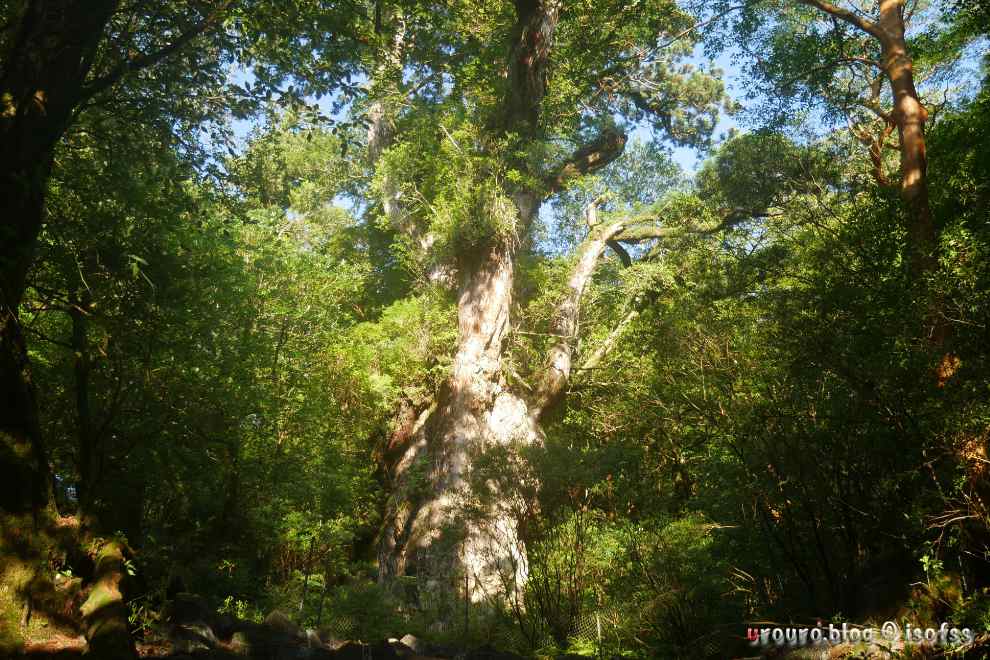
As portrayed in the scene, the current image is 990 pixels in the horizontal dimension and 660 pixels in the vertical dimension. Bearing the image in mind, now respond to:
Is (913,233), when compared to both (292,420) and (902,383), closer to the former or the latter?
(902,383)

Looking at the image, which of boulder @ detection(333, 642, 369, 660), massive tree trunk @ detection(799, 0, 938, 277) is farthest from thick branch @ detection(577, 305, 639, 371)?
boulder @ detection(333, 642, 369, 660)

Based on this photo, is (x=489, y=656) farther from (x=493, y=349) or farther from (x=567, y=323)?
(x=567, y=323)

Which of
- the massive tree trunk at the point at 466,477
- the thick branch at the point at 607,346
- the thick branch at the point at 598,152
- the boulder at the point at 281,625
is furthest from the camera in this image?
the thick branch at the point at 598,152

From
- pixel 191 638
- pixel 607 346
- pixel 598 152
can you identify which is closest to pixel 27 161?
pixel 191 638

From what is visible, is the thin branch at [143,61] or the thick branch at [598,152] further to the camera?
the thick branch at [598,152]

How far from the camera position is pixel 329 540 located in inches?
523

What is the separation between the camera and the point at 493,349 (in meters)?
14.5

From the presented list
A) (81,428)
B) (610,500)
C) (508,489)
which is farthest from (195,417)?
(610,500)

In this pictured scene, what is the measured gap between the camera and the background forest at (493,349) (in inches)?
226

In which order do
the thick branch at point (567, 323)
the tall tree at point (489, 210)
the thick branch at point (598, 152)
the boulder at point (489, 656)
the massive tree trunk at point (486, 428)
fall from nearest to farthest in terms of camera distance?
the boulder at point (489, 656) < the massive tree trunk at point (486, 428) < the tall tree at point (489, 210) < the thick branch at point (567, 323) < the thick branch at point (598, 152)

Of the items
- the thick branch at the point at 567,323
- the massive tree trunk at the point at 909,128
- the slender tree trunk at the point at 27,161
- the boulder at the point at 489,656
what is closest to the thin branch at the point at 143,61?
the slender tree trunk at the point at 27,161

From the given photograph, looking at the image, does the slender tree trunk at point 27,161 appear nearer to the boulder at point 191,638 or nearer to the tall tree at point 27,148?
the tall tree at point 27,148

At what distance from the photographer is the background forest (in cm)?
573

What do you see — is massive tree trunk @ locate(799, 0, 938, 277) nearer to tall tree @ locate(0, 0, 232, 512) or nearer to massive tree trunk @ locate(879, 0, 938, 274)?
massive tree trunk @ locate(879, 0, 938, 274)
